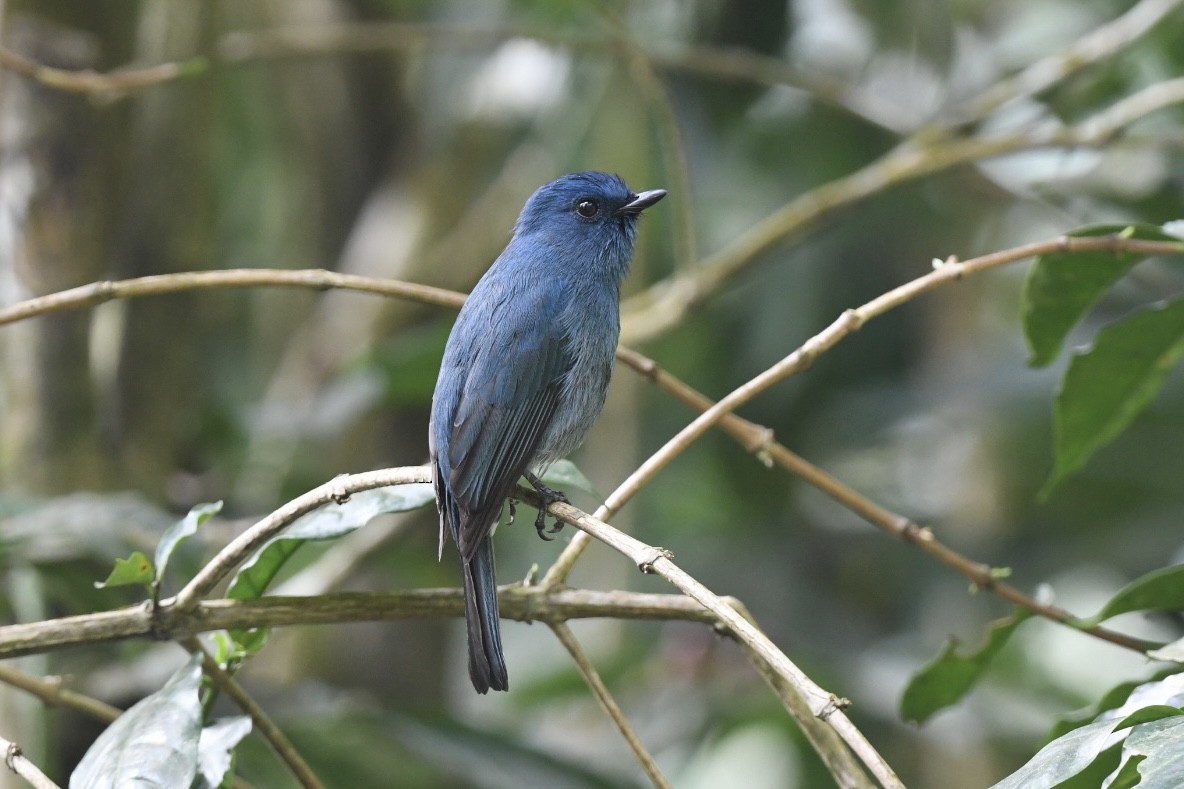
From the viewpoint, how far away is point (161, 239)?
12.3 feet

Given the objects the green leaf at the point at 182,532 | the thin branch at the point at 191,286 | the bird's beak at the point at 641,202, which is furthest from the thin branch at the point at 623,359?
the bird's beak at the point at 641,202

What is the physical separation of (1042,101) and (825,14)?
107 cm

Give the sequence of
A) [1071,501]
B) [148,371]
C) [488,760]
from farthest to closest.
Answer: [1071,501], [148,371], [488,760]

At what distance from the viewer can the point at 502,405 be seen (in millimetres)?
2893

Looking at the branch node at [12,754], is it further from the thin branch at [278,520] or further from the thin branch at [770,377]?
the thin branch at [770,377]

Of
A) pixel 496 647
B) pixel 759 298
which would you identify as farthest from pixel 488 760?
pixel 759 298

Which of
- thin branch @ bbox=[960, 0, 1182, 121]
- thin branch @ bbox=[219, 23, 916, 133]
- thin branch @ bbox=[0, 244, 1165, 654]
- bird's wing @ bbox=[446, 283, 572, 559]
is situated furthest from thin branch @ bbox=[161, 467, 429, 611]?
thin branch @ bbox=[960, 0, 1182, 121]

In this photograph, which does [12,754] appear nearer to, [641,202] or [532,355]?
[532,355]

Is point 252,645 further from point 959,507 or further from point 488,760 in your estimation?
point 959,507

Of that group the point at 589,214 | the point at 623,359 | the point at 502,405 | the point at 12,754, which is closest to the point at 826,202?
the point at 589,214

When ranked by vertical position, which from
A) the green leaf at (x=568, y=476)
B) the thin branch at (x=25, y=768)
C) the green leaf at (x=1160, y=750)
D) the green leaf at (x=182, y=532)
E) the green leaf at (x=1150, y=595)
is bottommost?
the green leaf at (x=1160, y=750)

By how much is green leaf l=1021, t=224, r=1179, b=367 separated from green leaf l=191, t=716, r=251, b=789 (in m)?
1.54

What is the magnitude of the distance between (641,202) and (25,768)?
2.08 metres

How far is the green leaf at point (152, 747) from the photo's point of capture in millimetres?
1894
